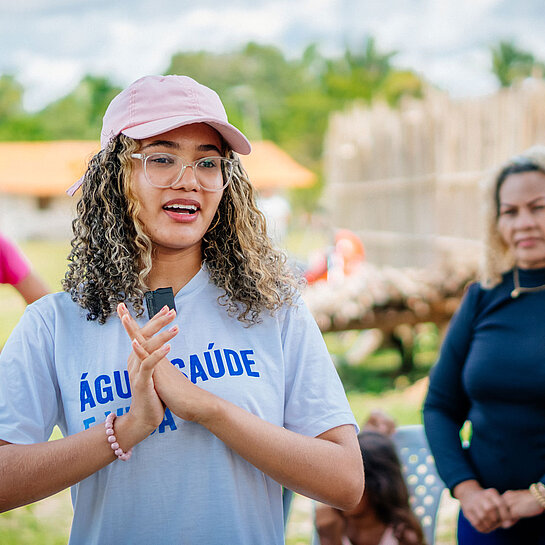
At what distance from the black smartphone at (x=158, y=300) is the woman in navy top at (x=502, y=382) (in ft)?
4.03

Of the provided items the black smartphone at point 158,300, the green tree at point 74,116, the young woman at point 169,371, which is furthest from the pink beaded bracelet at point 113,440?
the green tree at point 74,116

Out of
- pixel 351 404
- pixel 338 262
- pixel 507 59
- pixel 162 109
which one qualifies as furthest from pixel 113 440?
pixel 507 59

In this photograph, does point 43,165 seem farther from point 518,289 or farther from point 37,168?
point 518,289

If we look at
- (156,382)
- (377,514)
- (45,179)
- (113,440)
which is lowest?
(377,514)

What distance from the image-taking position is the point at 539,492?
6.77 ft

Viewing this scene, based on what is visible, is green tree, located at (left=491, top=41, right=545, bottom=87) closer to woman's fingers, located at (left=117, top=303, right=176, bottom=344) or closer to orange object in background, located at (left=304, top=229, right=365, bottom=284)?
orange object in background, located at (left=304, top=229, right=365, bottom=284)

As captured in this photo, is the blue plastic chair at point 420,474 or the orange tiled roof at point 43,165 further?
the orange tiled roof at point 43,165

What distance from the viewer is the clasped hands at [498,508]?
81.7 inches

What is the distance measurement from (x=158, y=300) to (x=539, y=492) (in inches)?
55.9

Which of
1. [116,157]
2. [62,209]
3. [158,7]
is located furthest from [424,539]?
[158,7]

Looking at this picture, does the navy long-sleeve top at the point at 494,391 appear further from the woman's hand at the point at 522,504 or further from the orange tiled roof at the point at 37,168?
the orange tiled roof at the point at 37,168

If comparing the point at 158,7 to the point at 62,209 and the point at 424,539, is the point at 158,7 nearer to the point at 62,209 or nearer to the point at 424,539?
the point at 62,209

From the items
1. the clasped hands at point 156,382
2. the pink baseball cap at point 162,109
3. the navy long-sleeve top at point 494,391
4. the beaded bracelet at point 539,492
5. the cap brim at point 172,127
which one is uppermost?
the pink baseball cap at point 162,109

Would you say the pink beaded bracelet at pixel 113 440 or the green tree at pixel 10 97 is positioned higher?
the green tree at pixel 10 97
